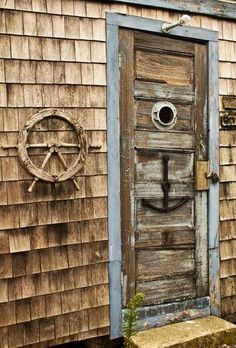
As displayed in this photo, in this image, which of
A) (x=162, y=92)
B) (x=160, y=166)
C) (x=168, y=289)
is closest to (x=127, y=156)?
(x=160, y=166)

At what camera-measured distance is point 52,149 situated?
3.46 meters

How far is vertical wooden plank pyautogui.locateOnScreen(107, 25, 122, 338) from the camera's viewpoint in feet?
12.1

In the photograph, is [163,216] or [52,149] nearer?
[52,149]

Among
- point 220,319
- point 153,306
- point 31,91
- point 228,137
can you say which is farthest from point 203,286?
point 31,91

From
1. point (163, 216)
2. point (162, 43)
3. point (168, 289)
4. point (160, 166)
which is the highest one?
point (162, 43)

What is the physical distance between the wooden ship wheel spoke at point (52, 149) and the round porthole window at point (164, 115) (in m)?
0.67

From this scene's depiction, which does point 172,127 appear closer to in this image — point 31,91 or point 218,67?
point 218,67

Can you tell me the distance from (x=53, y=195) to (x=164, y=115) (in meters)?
1.37

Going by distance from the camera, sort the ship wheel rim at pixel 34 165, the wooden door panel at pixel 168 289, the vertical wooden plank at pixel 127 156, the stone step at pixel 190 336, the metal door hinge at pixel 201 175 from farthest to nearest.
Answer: the metal door hinge at pixel 201 175
the wooden door panel at pixel 168 289
the vertical wooden plank at pixel 127 156
the stone step at pixel 190 336
the ship wheel rim at pixel 34 165

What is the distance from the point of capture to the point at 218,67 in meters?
4.26

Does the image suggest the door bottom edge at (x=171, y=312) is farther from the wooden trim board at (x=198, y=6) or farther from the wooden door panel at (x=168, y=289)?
the wooden trim board at (x=198, y=6)

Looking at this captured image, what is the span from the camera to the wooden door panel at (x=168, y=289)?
4008mm

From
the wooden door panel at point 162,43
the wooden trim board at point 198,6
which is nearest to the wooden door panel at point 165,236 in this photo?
the wooden door panel at point 162,43

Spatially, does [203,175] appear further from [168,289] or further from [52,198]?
[52,198]
